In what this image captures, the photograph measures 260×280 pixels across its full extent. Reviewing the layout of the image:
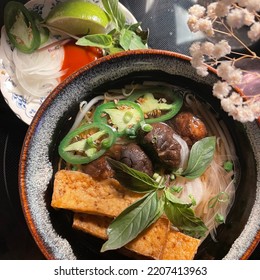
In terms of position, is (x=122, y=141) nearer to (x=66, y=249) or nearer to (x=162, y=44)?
(x=66, y=249)

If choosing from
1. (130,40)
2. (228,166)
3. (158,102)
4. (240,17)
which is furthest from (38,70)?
(240,17)

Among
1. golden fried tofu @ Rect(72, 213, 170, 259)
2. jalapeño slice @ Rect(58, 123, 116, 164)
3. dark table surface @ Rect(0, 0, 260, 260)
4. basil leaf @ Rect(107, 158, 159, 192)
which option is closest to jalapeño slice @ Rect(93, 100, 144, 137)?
jalapeño slice @ Rect(58, 123, 116, 164)

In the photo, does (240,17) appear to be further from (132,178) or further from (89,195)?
(89,195)

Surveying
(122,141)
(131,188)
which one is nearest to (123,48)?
(122,141)

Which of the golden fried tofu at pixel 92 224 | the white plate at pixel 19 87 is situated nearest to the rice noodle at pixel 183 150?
the golden fried tofu at pixel 92 224

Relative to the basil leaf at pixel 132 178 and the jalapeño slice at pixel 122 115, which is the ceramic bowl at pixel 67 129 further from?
the basil leaf at pixel 132 178

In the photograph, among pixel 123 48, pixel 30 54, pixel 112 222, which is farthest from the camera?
pixel 30 54

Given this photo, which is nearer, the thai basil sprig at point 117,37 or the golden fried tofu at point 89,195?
the golden fried tofu at point 89,195
